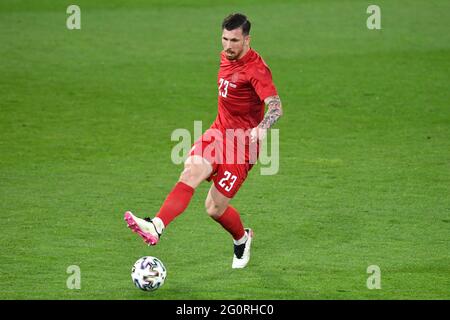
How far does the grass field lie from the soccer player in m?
0.78

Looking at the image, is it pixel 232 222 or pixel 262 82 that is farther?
pixel 232 222

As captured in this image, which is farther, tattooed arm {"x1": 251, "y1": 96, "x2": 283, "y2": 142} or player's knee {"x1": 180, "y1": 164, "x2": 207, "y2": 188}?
player's knee {"x1": 180, "y1": 164, "x2": 207, "y2": 188}

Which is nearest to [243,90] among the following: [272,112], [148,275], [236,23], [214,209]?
[272,112]

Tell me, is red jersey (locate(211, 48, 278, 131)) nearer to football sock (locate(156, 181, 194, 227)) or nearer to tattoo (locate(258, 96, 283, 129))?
tattoo (locate(258, 96, 283, 129))

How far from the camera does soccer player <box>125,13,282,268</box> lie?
322 inches

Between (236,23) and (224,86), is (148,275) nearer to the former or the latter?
(224,86)

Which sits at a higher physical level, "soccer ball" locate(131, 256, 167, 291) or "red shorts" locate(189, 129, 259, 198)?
"red shorts" locate(189, 129, 259, 198)

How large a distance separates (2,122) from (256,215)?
5337 millimetres

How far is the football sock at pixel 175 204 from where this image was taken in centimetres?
793

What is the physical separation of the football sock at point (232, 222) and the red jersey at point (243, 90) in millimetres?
806

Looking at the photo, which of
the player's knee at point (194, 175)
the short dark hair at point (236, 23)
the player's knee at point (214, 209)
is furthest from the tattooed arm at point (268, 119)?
the player's knee at point (214, 209)

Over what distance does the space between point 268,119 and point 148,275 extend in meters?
1.68

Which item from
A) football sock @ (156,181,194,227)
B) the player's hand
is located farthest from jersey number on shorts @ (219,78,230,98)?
football sock @ (156,181,194,227)

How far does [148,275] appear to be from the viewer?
25.7 ft
